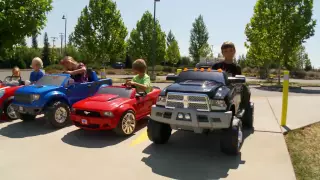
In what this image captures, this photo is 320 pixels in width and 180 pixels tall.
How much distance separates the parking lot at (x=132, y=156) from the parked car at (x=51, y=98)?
0.44m

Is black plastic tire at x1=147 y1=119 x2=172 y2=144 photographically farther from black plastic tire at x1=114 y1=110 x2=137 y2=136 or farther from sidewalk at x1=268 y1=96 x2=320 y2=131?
sidewalk at x1=268 y1=96 x2=320 y2=131

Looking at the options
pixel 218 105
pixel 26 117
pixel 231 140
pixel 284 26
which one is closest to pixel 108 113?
pixel 218 105

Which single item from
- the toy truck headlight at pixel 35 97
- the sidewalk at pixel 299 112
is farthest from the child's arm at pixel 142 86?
the sidewalk at pixel 299 112

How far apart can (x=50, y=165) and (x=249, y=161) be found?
11.7 ft

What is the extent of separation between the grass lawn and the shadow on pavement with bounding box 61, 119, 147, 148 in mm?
3622

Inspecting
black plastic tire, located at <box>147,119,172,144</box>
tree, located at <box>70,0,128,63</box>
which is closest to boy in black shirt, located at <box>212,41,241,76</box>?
black plastic tire, located at <box>147,119,172,144</box>

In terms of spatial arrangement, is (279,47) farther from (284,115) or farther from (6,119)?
(6,119)

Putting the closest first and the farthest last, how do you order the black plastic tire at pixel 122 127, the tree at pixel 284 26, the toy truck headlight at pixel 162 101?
the toy truck headlight at pixel 162 101, the black plastic tire at pixel 122 127, the tree at pixel 284 26

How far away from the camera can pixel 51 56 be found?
7481 cm

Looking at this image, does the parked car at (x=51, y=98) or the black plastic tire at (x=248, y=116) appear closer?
the black plastic tire at (x=248, y=116)

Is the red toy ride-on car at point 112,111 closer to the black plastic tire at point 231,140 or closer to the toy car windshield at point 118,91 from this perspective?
the toy car windshield at point 118,91

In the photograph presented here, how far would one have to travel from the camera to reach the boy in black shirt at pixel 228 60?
6561 millimetres

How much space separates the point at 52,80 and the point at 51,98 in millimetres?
903

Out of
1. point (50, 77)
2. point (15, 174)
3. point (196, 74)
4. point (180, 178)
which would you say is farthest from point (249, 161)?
point (50, 77)
